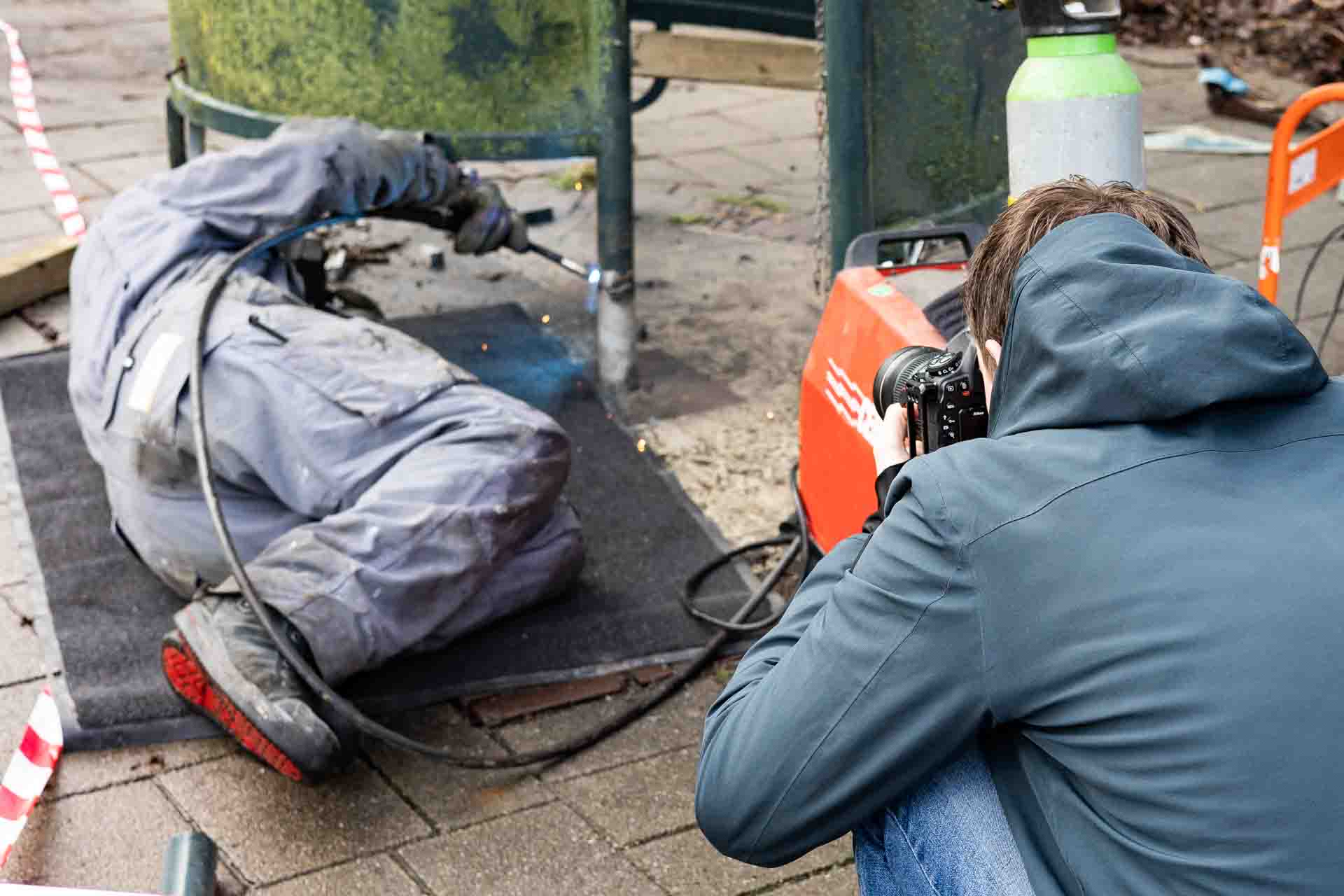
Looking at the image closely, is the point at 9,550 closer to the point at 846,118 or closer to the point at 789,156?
the point at 846,118

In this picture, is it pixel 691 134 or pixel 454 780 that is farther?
pixel 691 134

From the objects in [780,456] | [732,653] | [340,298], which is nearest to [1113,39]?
[732,653]

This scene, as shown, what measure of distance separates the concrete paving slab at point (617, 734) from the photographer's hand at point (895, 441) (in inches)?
41.8

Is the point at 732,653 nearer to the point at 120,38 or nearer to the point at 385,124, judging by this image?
the point at 385,124

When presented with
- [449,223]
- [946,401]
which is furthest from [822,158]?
[946,401]

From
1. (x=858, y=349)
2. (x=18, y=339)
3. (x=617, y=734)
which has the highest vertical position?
(x=858, y=349)

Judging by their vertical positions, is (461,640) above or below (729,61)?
below

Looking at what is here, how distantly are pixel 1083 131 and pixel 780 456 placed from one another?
5.44 feet

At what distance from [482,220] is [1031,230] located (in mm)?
2580

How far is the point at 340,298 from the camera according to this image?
4.58 m

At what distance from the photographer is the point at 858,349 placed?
2.80 meters

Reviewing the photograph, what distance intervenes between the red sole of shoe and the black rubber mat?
5.3 inches

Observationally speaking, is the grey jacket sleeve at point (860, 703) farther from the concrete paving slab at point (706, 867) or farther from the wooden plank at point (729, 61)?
the wooden plank at point (729, 61)

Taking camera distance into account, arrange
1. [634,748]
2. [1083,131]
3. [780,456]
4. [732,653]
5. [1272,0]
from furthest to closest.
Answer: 1. [1272,0]
2. [780,456]
3. [732,653]
4. [634,748]
5. [1083,131]
